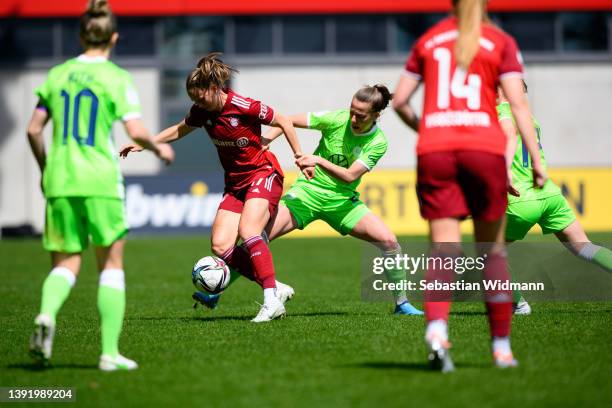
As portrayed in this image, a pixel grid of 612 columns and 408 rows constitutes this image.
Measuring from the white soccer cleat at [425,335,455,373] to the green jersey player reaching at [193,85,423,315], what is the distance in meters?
3.05

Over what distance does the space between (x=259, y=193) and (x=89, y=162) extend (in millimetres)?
2713

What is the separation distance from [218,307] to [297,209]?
1.57m

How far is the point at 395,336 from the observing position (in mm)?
7316

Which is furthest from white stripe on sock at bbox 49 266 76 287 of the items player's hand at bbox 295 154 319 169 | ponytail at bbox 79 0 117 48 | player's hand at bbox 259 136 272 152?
player's hand at bbox 259 136 272 152

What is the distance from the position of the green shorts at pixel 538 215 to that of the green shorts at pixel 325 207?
1.27m

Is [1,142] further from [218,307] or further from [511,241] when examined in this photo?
[511,241]

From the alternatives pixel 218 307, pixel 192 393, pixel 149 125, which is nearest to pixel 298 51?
pixel 149 125

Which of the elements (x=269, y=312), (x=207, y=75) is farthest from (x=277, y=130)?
(x=269, y=312)

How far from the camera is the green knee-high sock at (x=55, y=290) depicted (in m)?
5.83

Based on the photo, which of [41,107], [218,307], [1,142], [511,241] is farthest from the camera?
[1,142]

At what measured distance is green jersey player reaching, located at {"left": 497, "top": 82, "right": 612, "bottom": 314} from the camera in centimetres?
845

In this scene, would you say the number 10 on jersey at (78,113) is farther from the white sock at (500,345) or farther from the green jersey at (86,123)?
the white sock at (500,345)

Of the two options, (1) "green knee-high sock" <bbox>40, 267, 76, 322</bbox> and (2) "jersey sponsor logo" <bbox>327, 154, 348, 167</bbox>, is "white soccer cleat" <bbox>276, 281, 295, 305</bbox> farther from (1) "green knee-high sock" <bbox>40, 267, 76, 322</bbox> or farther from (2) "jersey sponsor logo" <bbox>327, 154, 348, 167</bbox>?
(1) "green knee-high sock" <bbox>40, 267, 76, 322</bbox>

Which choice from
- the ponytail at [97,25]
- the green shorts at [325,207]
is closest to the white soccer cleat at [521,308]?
the green shorts at [325,207]
